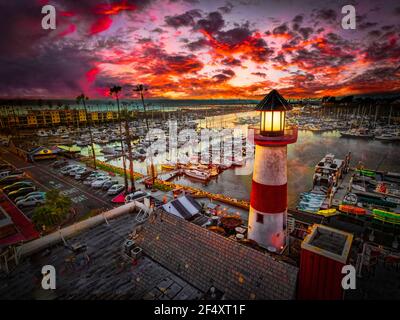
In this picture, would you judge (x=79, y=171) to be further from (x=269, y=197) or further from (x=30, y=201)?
(x=269, y=197)

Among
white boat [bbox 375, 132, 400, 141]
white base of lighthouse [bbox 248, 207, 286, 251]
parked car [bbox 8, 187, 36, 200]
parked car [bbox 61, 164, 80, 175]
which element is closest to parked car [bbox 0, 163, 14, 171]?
parked car [bbox 61, 164, 80, 175]

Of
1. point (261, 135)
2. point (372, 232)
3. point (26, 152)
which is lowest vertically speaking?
point (372, 232)

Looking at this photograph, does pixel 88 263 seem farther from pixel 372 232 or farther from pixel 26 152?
pixel 26 152

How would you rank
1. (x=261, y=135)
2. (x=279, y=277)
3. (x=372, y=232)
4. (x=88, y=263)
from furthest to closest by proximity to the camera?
(x=372, y=232), (x=261, y=135), (x=88, y=263), (x=279, y=277)

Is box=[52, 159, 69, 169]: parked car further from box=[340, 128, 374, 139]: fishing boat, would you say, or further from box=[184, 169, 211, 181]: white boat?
box=[340, 128, 374, 139]: fishing boat

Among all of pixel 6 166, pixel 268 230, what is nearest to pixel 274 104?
pixel 268 230

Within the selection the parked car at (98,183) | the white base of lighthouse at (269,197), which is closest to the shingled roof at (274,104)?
the white base of lighthouse at (269,197)

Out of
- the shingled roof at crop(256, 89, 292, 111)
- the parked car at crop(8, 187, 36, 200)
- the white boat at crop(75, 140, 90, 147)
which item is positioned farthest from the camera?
the white boat at crop(75, 140, 90, 147)

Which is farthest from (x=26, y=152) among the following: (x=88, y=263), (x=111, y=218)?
(x=88, y=263)
